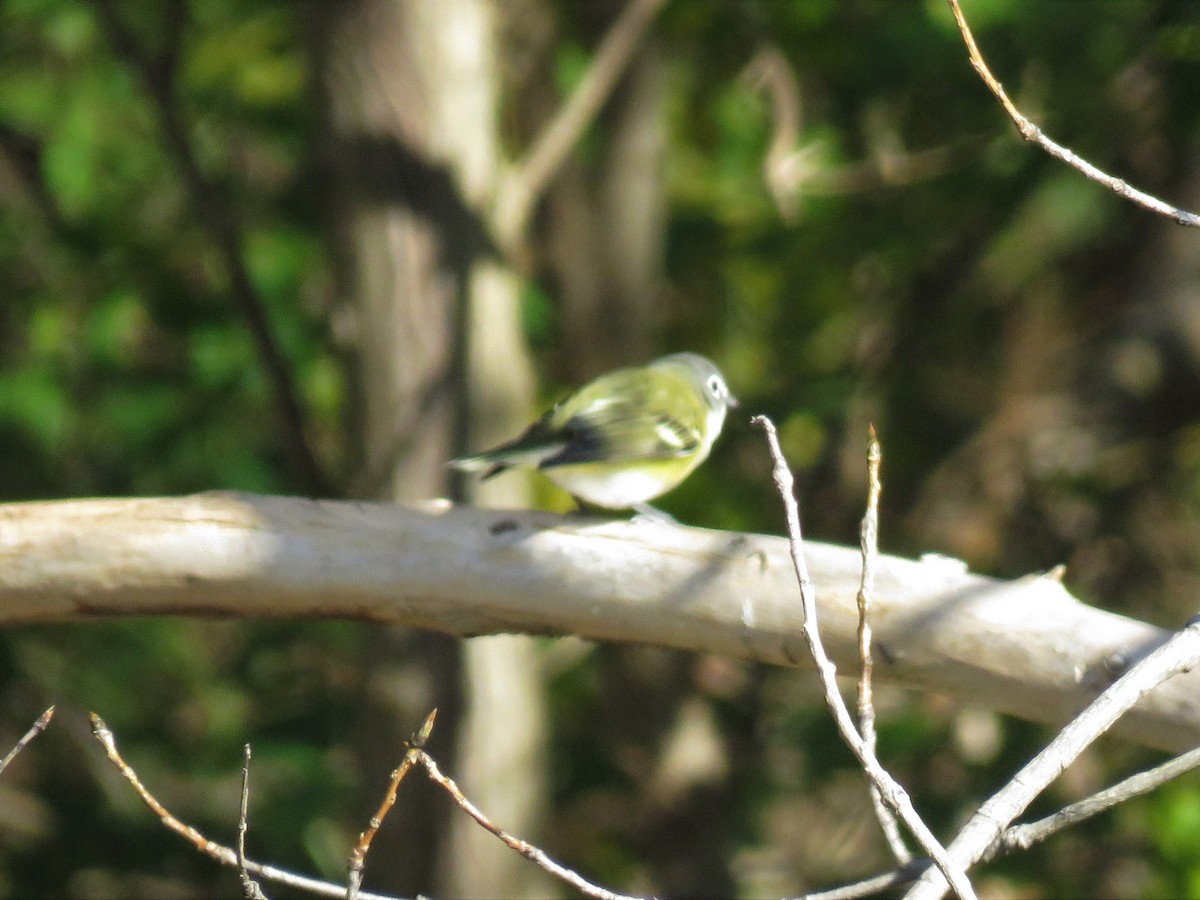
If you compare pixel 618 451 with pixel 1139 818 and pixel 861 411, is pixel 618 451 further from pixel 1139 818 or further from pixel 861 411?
pixel 1139 818

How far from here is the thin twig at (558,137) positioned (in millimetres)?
3600

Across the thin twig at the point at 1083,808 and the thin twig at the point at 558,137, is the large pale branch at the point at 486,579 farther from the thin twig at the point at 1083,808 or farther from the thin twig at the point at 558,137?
the thin twig at the point at 558,137

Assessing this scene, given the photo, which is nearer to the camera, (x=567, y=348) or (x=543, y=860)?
(x=543, y=860)

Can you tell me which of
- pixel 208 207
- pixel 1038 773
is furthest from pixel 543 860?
pixel 208 207

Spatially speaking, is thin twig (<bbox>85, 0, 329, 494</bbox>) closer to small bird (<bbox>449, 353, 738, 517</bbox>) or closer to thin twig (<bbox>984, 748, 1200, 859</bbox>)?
small bird (<bbox>449, 353, 738, 517</bbox>)

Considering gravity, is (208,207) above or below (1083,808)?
above

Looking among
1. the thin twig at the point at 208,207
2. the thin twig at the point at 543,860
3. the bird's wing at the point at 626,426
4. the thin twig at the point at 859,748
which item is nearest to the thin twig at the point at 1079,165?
the thin twig at the point at 859,748

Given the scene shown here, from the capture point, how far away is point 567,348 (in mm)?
4715

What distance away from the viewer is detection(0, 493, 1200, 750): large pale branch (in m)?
2.24

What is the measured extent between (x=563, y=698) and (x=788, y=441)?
1304mm

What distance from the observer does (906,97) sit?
424 cm

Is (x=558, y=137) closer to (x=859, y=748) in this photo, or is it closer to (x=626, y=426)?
(x=626, y=426)

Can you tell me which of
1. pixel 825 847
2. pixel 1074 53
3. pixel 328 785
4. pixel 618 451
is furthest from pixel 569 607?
pixel 825 847

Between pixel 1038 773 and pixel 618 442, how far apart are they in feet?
5.67
